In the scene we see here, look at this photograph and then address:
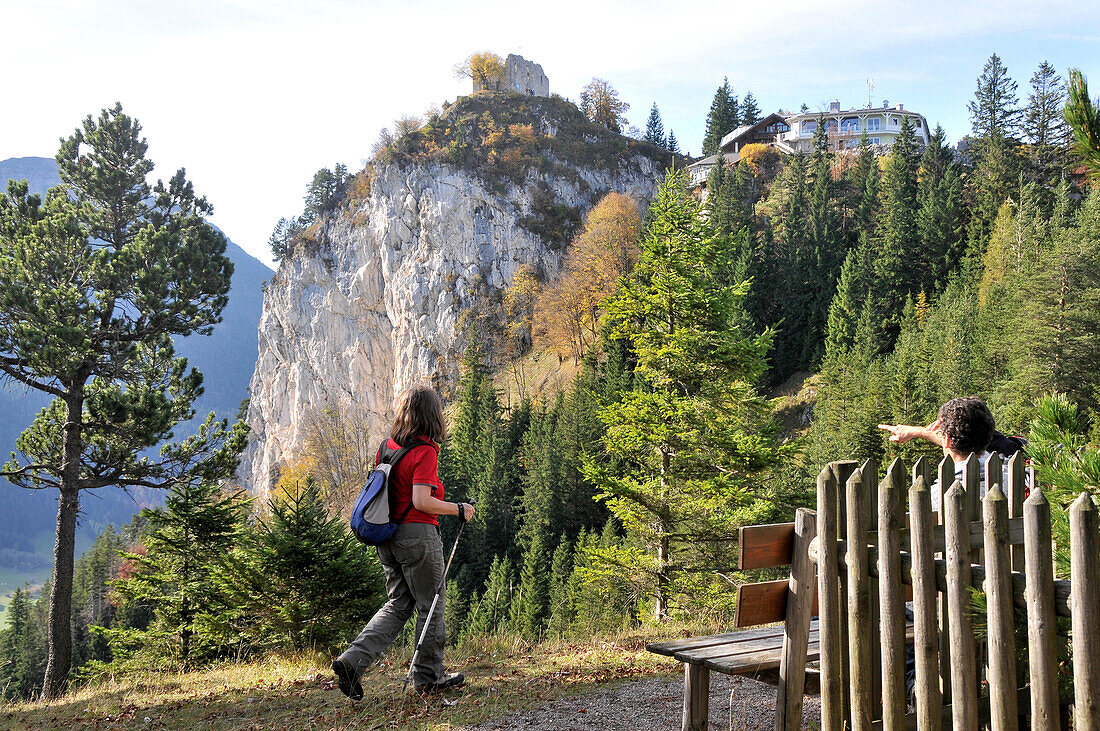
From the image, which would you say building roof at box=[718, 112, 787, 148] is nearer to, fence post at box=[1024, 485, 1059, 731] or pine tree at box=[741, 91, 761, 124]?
pine tree at box=[741, 91, 761, 124]

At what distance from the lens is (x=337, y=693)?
17.9 ft

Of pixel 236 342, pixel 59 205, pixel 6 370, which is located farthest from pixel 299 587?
pixel 236 342

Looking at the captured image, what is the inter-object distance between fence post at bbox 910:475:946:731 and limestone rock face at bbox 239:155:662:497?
63.3 m

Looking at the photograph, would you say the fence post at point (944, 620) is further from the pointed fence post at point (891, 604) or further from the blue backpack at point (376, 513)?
the blue backpack at point (376, 513)

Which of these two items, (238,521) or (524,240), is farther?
(524,240)

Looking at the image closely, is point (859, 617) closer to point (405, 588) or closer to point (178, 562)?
point (405, 588)

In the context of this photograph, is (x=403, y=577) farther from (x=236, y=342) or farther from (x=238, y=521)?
(x=236, y=342)

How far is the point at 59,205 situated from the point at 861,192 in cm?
5698

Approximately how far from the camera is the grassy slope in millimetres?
4711

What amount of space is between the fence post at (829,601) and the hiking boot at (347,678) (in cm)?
289

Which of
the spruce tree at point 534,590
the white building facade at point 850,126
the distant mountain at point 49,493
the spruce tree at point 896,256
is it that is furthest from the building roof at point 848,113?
the distant mountain at point 49,493

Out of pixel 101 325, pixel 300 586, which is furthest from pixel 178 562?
pixel 101 325

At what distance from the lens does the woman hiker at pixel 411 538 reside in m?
4.59

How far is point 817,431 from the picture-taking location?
35.3 meters
